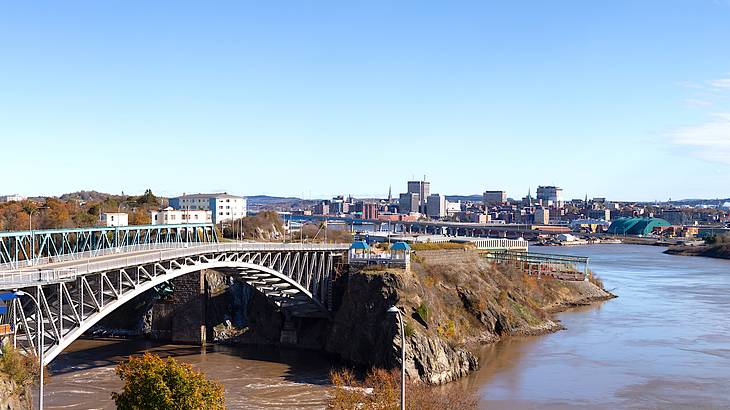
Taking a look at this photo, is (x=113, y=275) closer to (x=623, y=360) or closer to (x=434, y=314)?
(x=434, y=314)

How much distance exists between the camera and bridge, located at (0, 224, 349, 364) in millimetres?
28328

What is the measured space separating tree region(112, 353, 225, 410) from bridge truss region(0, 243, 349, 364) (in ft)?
17.4

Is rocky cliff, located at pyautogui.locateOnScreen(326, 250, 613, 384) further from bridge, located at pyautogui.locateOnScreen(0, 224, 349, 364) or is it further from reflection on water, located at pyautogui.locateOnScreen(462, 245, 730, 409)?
bridge, located at pyautogui.locateOnScreen(0, 224, 349, 364)

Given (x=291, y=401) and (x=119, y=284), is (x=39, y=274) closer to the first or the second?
(x=119, y=284)

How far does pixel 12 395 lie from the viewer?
→ 2481 centimetres

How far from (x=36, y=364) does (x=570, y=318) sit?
47.7 metres

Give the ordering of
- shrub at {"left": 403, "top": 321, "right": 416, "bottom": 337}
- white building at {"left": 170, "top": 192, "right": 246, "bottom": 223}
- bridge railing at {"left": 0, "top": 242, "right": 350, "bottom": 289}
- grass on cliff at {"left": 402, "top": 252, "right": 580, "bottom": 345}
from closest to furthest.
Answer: bridge railing at {"left": 0, "top": 242, "right": 350, "bottom": 289} → shrub at {"left": 403, "top": 321, "right": 416, "bottom": 337} → grass on cliff at {"left": 402, "top": 252, "right": 580, "bottom": 345} → white building at {"left": 170, "top": 192, "right": 246, "bottom": 223}

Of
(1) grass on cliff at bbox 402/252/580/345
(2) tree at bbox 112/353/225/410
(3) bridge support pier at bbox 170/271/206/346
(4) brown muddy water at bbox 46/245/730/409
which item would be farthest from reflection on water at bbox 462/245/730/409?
(2) tree at bbox 112/353/225/410

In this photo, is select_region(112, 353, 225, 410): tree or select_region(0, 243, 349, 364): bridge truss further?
select_region(0, 243, 349, 364): bridge truss

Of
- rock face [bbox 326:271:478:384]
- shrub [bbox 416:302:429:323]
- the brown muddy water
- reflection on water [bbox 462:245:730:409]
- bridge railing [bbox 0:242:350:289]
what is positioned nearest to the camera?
bridge railing [bbox 0:242:350:289]

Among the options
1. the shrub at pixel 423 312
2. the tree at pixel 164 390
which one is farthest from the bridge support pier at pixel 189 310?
the tree at pixel 164 390

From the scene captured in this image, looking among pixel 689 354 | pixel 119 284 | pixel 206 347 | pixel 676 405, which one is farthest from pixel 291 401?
pixel 689 354

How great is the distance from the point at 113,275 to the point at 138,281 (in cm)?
107

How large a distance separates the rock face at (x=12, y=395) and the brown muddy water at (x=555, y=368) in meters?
12.4
